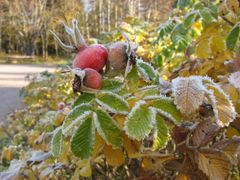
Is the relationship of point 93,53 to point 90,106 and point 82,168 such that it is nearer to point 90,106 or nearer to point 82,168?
A: point 90,106

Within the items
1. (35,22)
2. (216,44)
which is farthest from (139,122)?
(35,22)

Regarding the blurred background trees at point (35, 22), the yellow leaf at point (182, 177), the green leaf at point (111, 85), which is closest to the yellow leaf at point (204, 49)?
the yellow leaf at point (182, 177)

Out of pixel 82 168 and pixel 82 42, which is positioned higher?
pixel 82 42

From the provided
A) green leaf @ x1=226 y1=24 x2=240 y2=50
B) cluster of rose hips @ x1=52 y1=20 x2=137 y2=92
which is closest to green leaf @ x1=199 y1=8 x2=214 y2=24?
green leaf @ x1=226 y1=24 x2=240 y2=50

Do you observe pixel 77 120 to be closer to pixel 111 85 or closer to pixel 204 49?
pixel 111 85

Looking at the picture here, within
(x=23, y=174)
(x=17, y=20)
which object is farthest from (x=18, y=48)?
(x=23, y=174)

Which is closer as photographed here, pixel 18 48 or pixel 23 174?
pixel 23 174

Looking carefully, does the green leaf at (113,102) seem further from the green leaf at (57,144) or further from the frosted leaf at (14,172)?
the frosted leaf at (14,172)
